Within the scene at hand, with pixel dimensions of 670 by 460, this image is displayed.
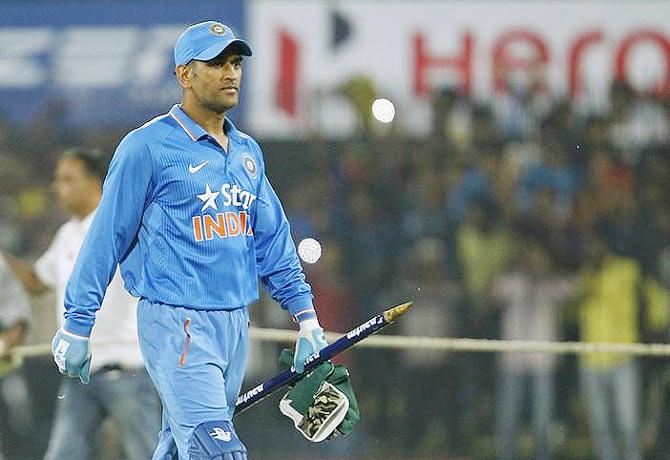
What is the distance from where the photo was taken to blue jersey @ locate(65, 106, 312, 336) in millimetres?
6016

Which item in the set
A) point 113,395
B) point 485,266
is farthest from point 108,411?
point 485,266

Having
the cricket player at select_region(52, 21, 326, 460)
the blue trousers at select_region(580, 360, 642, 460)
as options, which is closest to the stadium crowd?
the blue trousers at select_region(580, 360, 642, 460)

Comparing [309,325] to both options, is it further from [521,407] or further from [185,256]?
[521,407]

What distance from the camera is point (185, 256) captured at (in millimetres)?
6031

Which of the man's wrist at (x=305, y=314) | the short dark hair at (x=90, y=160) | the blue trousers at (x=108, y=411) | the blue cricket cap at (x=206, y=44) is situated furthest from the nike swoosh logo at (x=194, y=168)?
the short dark hair at (x=90, y=160)

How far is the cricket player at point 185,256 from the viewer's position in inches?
235

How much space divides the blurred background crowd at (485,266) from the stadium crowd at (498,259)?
12 mm

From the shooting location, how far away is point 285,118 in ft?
40.5

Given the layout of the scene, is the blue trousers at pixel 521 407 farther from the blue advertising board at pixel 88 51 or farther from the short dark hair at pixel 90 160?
the short dark hair at pixel 90 160

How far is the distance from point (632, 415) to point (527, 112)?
7.83 ft

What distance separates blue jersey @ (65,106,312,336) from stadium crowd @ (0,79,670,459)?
5.89 metres

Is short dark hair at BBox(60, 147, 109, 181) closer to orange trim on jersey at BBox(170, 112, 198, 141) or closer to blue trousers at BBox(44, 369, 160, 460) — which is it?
blue trousers at BBox(44, 369, 160, 460)

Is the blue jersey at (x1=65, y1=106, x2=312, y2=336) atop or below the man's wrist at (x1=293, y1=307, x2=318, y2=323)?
atop

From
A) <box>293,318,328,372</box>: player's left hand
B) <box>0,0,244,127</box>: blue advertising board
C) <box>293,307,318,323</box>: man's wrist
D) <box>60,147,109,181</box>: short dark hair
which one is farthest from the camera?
<box>0,0,244,127</box>: blue advertising board
